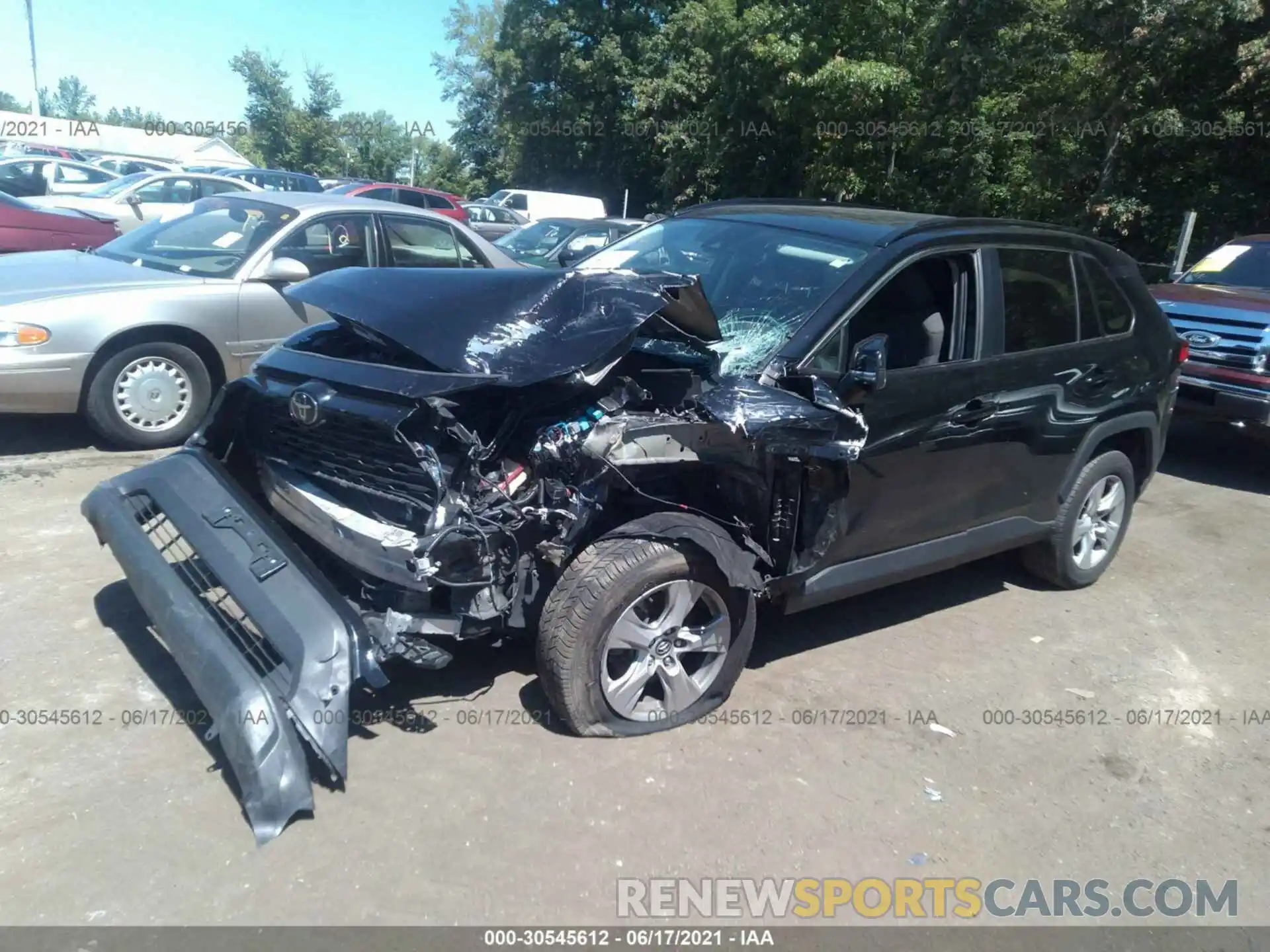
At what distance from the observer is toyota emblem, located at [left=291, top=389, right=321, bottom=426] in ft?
12.0

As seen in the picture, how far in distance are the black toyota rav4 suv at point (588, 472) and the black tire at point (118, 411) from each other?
93.7 inches

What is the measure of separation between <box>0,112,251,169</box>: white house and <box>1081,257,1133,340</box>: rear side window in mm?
33335

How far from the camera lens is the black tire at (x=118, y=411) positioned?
627cm

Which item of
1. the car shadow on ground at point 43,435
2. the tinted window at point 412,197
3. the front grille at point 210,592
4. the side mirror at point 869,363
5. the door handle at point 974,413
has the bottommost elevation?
the car shadow on ground at point 43,435

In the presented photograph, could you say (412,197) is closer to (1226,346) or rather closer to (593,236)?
(593,236)

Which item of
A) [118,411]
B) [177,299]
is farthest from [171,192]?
[118,411]

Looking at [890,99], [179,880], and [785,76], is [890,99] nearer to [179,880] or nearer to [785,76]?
[785,76]

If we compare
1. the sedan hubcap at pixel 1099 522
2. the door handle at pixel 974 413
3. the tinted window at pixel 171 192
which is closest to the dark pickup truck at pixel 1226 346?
the sedan hubcap at pixel 1099 522

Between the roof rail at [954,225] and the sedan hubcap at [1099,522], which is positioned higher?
the roof rail at [954,225]

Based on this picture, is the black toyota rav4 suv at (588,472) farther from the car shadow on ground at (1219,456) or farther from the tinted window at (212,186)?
the tinted window at (212,186)

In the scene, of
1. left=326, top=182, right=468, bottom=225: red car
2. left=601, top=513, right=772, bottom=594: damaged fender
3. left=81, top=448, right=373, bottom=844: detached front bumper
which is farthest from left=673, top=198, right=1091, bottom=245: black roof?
left=326, top=182, right=468, bottom=225: red car

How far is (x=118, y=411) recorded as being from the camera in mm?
6375
